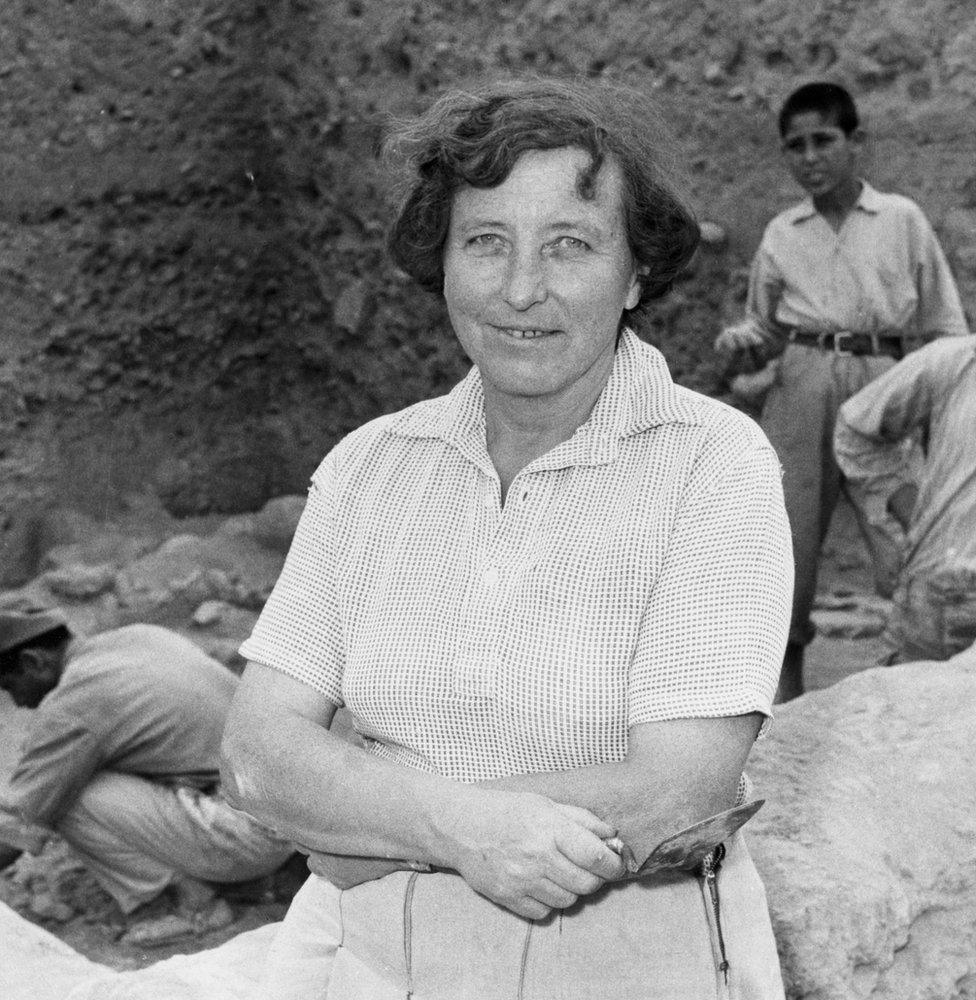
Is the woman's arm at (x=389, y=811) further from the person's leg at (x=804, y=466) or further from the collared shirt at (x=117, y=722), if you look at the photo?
the person's leg at (x=804, y=466)

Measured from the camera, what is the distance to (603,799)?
5.06 ft

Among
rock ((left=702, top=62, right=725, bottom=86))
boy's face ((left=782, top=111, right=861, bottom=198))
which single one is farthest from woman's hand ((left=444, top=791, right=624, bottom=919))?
rock ((left=702, top=62, right=725, bottom=86))

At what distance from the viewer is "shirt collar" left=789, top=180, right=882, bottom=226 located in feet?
17.6

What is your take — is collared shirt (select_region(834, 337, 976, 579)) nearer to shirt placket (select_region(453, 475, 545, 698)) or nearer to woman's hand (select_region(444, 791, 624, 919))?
shirt placket (select_region(453, 475, 545, 698))

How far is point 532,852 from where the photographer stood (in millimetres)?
1508

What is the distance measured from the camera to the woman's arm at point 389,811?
1513mm

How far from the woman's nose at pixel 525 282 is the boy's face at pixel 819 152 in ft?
12.5

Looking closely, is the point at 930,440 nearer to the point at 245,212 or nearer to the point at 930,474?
the point at 930,474

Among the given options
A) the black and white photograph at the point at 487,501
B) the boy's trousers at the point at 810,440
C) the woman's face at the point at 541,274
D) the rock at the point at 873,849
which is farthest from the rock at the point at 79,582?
the woman's face at the point at 541,274

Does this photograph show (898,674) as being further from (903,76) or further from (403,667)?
(903,76)

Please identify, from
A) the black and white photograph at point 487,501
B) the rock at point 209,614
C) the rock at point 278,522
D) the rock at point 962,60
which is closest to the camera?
the black and white photograph at point 487,501

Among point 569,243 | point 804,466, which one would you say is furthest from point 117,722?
point 569,243

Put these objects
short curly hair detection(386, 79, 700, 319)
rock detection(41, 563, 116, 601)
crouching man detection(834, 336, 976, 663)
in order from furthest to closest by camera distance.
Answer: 1. rock detection(41, 563, 116, 601)
2. crouching man detection(834, 336, 976, 663)
3. short curly hair detection(386, 79, 700, 319)

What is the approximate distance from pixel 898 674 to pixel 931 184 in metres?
3.54
